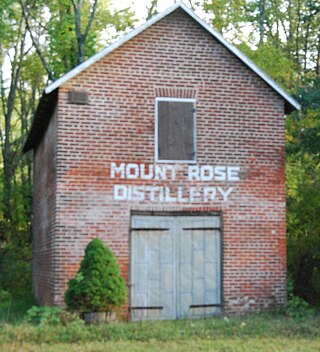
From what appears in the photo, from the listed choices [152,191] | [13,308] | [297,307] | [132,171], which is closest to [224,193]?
[152,191]

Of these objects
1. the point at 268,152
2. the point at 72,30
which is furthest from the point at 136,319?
the point at 72,30

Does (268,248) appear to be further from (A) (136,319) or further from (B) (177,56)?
(B) (177,56)

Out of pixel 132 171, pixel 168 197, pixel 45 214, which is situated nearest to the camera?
pixel 132 171

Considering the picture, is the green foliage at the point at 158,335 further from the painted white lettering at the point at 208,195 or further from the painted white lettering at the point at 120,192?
the painted white lettering at the point at 208,195

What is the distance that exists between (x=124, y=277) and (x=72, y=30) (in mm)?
16489

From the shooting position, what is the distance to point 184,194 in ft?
56.7

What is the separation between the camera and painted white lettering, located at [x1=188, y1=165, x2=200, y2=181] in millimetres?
17391

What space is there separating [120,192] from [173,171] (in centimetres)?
134

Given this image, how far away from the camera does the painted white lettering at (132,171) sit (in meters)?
17.0

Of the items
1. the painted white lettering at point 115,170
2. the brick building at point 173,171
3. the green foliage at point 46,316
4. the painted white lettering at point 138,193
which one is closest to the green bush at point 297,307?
the brick building at point 173,171

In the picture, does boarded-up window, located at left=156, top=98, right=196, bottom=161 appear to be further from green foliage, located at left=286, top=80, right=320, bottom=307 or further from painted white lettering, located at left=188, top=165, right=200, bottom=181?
green foliage, located at left=286, top=80, right=320, bottom=307

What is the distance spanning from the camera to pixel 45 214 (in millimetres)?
19391

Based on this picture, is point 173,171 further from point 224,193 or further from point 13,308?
point 13,308

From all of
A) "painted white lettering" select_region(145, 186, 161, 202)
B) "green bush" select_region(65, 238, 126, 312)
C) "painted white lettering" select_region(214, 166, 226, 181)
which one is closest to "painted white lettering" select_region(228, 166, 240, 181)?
"painted white lettering" select_region(214, 166, 226, 181)
